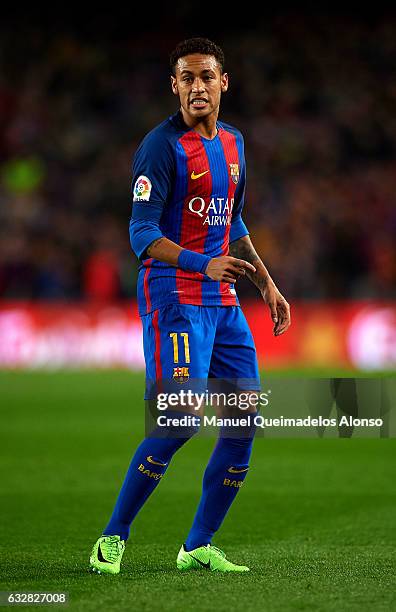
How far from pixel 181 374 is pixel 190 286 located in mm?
389

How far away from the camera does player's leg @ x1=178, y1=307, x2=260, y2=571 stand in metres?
4.64

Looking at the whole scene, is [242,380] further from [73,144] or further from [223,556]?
[73,144]

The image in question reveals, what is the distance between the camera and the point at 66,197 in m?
19.8

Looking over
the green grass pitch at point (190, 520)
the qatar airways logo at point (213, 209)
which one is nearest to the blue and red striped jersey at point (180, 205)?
the qatar airways logo at point (213, 209)

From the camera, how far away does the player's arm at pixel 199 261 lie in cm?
429

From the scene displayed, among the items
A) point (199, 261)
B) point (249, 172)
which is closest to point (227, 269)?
point (199, 261)

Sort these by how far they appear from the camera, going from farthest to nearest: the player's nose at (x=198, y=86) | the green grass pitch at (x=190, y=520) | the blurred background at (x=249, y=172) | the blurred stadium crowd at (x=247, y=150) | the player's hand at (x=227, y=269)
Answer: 1. the blurred stadium crowd at (x=247, y=150)
2. the blurred background at (x=249, y=172)
3. the player's nose at (x=198, y=86)
4. the player's hand at (x=227, y=269)
5. the green grass pitch at (x=190, y=520)

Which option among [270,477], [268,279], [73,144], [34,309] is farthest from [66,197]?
[268,279]

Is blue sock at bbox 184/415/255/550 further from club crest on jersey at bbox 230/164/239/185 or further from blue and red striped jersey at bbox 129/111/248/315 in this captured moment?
club crest on jersey at bbox 230/164/239/185

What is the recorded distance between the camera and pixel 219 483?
15.4ft

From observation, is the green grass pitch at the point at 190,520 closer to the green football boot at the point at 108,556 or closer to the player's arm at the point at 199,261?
the green football boot at the point at 108,556

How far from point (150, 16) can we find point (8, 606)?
2081cm

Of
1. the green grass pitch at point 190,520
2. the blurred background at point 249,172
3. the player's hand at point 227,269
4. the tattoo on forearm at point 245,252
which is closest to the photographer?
the green grass pitch at point 190,520

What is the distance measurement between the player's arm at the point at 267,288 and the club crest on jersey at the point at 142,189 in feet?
1.86
